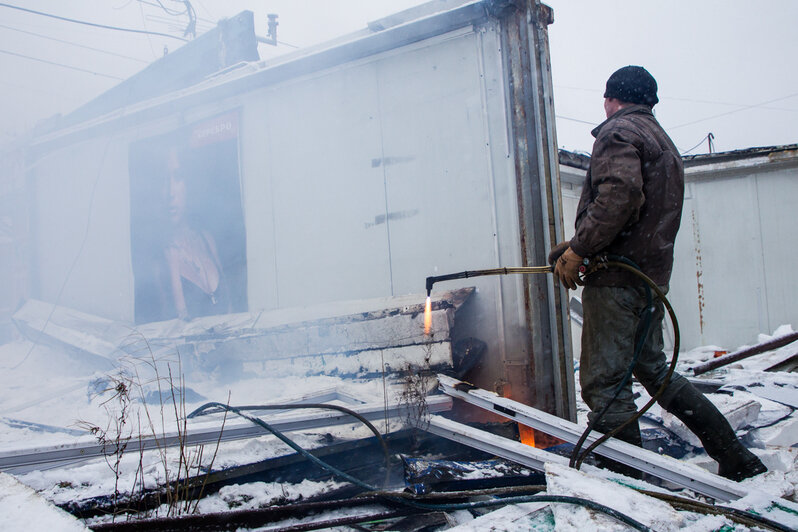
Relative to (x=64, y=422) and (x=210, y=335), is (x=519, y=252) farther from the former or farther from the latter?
(x=64, y=422)

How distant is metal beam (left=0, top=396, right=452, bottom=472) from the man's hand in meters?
1.09

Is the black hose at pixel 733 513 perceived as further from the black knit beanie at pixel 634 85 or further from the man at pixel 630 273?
the black knit beanie at pixel 634 85

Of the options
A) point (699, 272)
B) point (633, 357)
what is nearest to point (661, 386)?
point (633, 357)

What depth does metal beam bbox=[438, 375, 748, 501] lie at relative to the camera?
200cm

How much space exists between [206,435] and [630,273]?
85.9 inches

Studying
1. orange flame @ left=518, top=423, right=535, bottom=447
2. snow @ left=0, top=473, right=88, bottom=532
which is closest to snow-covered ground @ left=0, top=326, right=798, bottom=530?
snow @ left=0, top=473, right=88, bottom=532

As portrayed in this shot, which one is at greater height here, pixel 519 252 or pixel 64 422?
pixel 519 252

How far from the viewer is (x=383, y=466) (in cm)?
261

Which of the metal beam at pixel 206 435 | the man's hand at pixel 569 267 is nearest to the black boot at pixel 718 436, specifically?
the man's hand at pixel 569 267

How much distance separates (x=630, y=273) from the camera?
230 cm

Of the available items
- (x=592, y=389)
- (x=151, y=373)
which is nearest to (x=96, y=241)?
(x=151, y=373)

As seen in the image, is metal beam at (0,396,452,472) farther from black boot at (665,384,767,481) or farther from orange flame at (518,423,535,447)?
black boot at (665,384,767,481)

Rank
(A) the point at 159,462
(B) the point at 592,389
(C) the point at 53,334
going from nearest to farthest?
(A) the point at 159,462 → (B) the point at 592,389 → (C) the point at 53,334

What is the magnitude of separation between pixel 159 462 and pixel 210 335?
2.75 m
